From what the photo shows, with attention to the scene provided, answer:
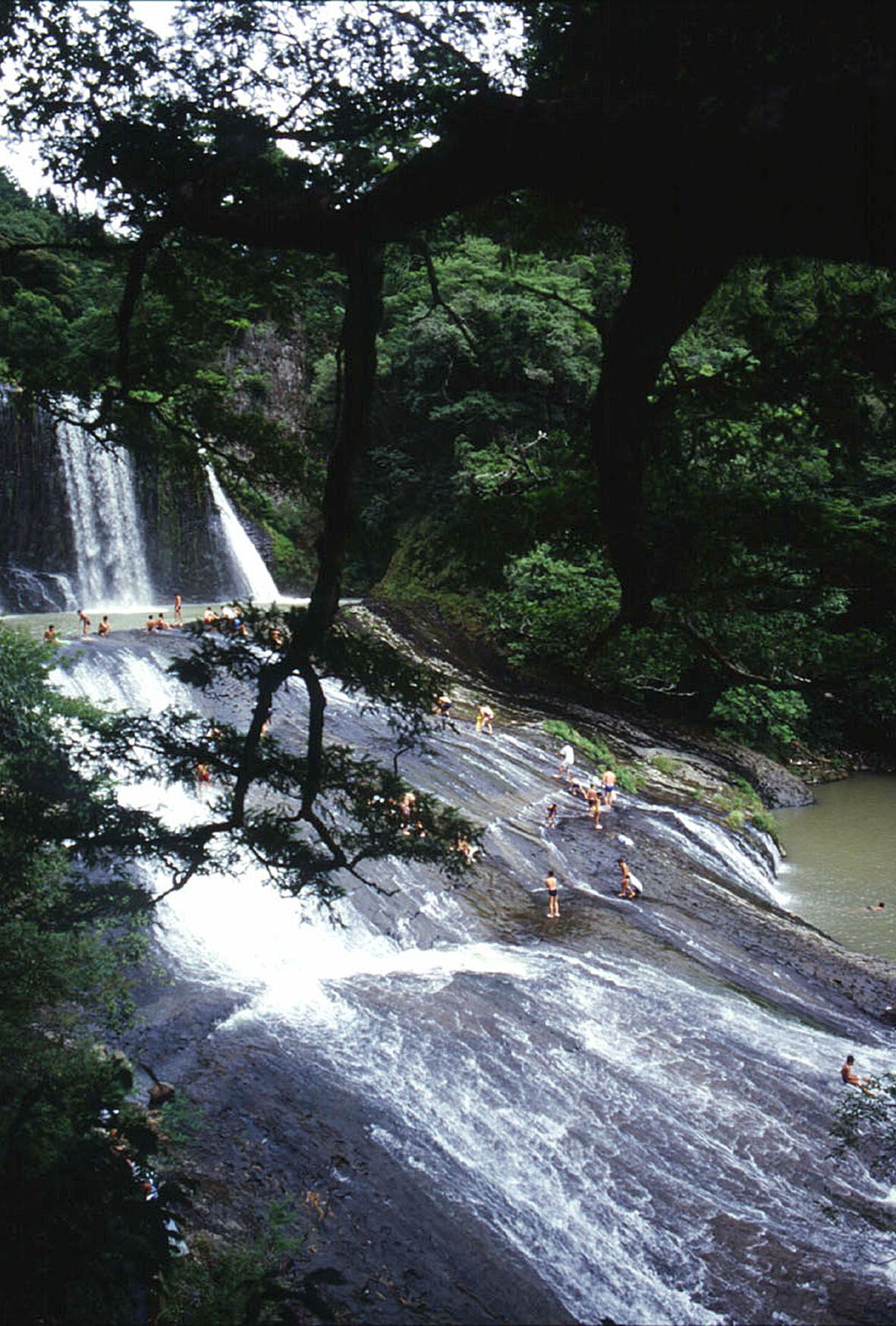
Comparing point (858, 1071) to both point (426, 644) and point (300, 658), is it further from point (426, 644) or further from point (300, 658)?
point (426, 644)

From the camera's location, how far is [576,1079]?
851 cm

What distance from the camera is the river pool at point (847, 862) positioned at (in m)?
14.3

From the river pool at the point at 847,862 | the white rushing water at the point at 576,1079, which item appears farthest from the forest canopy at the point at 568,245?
the river pool at the point at 847,862

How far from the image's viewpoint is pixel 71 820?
4.77 meters

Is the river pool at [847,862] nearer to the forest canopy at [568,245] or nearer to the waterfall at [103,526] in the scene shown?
the forest canopy at [568,245]

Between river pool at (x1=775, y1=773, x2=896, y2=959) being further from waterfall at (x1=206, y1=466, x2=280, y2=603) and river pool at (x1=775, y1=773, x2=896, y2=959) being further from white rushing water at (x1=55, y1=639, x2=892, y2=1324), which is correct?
waterfall at (x1=206, y1=466, x2=280, y2=603)

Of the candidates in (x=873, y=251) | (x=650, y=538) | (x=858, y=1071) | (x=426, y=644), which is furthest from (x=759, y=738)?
(x=873, y=251)

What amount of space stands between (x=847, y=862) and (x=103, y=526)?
17266 millimetres

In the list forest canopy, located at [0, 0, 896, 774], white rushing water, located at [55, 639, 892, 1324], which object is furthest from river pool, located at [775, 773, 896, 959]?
forest canopy, located at [0, 0, 896, 774]

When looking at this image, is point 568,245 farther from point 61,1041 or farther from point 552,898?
point 552,898

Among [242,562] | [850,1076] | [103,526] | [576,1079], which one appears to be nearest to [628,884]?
[850,1076]

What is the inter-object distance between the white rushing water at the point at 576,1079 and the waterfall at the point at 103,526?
12.1 meters

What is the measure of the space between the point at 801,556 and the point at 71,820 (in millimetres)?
3570

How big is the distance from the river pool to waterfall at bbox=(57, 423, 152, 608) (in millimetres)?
15426
